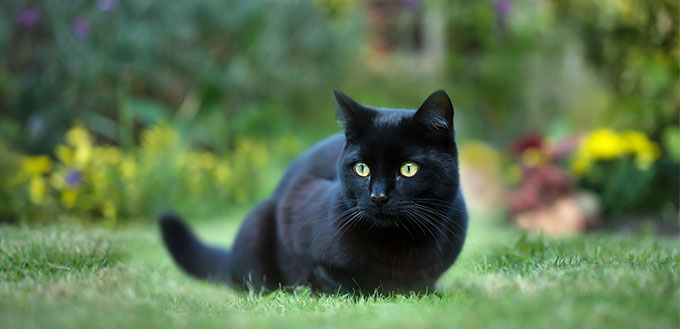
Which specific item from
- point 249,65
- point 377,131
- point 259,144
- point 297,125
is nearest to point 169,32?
point 249,65

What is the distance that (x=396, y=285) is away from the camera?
208 centimetres

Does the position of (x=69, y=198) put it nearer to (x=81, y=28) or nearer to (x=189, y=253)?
(x=81, y=28)

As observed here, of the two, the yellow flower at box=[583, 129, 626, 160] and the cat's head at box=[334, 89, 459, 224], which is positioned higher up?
the cat's head at box=[334, 89, 459, 224]

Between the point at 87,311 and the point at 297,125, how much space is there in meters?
5.66

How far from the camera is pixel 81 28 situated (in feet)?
16.1

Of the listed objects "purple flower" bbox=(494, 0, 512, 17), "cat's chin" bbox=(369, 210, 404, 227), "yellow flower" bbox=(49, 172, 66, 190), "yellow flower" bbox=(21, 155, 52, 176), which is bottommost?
"yellow flower" bbox=(49, 172, 66, 190)

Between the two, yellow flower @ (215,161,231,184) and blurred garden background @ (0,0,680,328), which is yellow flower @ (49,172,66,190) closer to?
blurred garden background @ (0,0,680,328)

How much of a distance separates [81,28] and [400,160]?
4.05 m

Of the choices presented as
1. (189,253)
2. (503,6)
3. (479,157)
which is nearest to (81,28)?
(189,253)

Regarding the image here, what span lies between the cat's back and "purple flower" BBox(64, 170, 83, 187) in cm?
245

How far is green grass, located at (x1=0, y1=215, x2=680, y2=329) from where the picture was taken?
1373 millimetres

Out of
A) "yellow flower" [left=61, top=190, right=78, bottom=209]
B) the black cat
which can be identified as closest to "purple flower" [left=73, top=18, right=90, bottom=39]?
"yellow flower" [left=61, top=190, right=78, bottom=209]

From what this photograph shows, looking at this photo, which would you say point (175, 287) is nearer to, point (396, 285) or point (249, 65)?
point (396, 285)

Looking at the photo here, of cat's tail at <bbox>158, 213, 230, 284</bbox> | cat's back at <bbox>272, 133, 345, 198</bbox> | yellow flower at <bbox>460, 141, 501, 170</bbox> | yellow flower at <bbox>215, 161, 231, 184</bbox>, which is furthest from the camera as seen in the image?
yellow flower at <bbox>460, 141, 501, 170</bbox>
